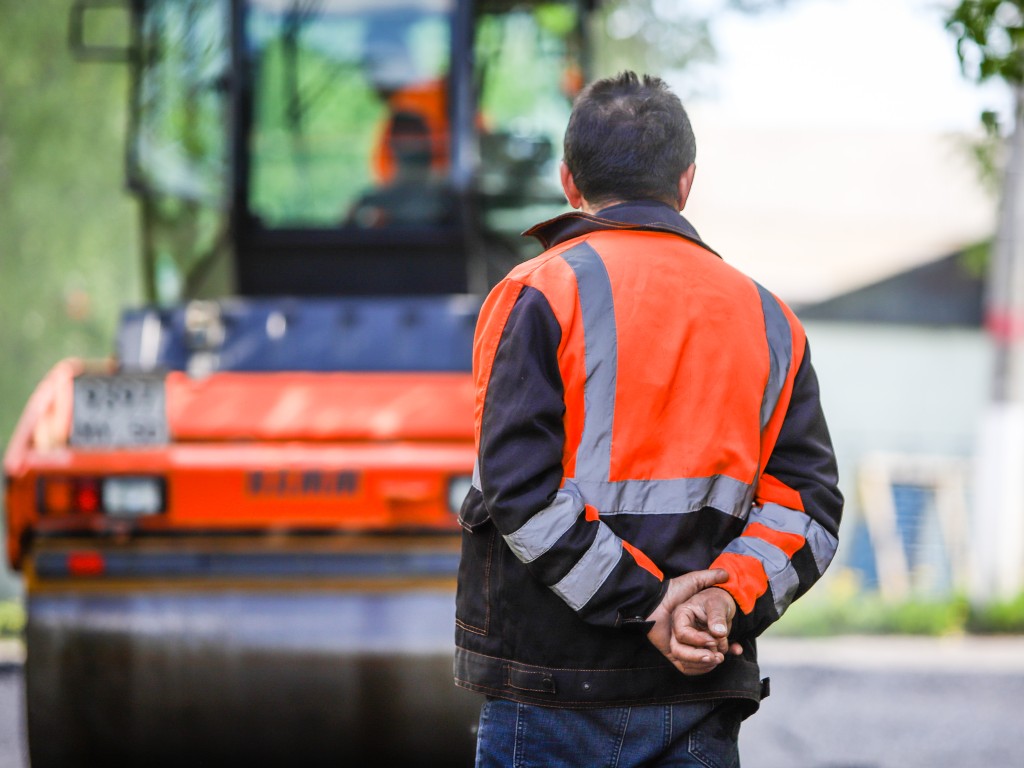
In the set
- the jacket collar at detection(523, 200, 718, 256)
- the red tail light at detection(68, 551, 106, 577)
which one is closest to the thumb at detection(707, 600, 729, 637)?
the jacket collar at detection(523, 200, 718, 256)

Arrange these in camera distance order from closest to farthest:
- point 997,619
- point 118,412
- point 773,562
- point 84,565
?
point 773,562 < point 84,565 < point 118,412 < point 997,619

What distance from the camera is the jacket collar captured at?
2.15m

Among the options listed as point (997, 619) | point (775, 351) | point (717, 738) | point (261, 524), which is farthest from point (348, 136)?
point (997, 619)

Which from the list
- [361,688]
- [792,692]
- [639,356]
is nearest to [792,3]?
[792,692]

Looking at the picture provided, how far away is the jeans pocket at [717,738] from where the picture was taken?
6.93ft

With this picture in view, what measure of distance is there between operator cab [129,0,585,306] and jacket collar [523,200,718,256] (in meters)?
3.20

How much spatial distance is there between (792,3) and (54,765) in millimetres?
10739

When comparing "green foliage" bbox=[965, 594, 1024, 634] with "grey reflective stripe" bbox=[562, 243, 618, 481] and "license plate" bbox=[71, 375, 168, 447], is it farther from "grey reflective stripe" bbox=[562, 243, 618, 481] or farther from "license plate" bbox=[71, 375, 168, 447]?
"grey reflective stripe" bbox=[562, 243, 618, 481]

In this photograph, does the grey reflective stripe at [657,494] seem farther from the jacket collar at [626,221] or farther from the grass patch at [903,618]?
the grass patch at [903,618]

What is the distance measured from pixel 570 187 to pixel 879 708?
207 inches

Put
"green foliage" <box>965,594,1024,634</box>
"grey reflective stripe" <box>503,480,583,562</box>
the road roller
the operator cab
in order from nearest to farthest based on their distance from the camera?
"grey reflective stripe" <box>503,480,583,562</box> → the road roller → the operator cab → "green foliage" <box>965,594,1024,634</box>

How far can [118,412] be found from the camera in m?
3.90

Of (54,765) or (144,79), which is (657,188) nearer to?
(54,765)

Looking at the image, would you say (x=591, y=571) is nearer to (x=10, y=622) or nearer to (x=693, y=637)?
(x=693, y=637)
